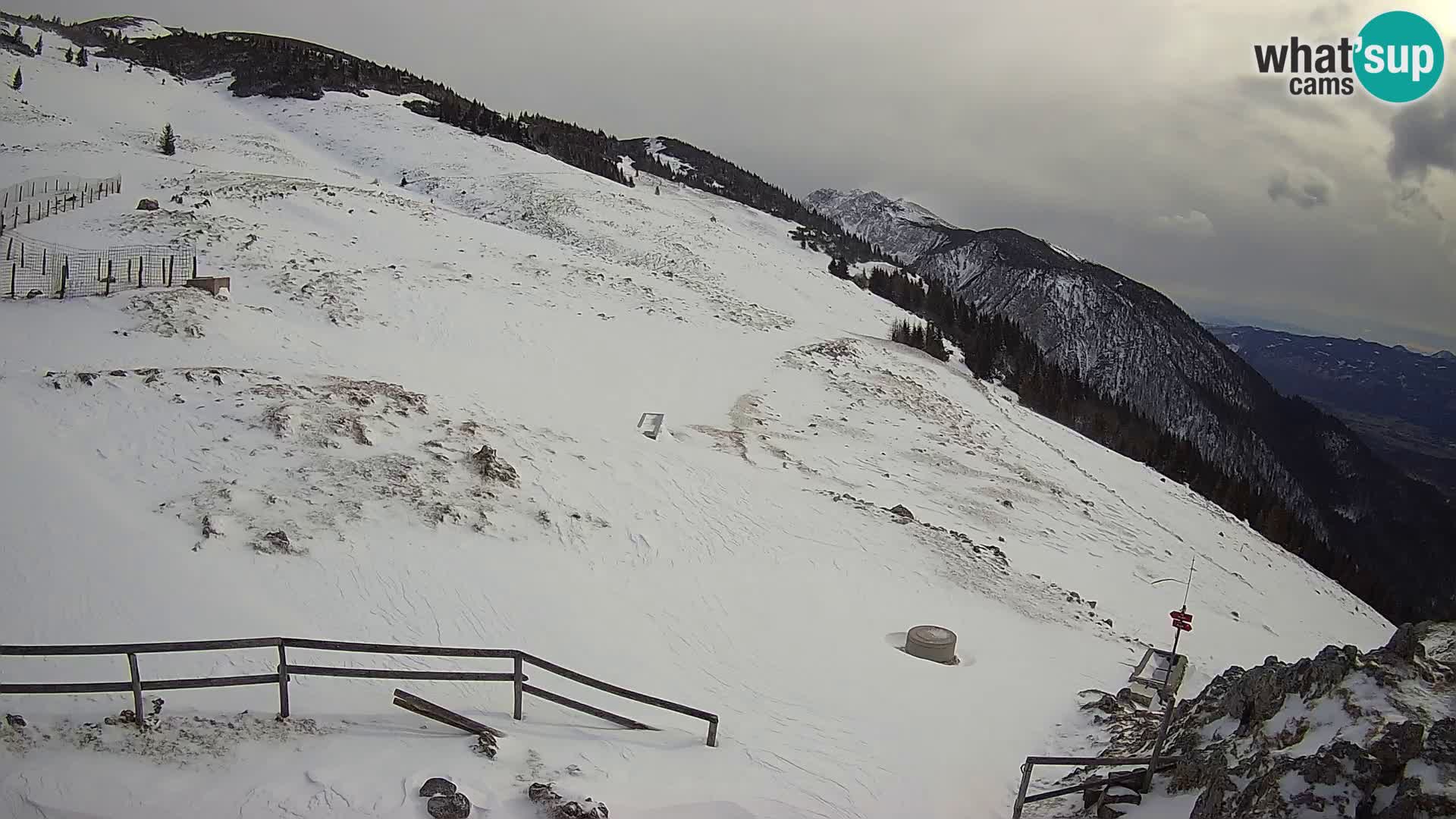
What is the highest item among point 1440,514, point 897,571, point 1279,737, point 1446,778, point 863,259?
point 863,259

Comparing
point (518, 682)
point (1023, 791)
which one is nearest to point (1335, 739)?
point (1023, 791)

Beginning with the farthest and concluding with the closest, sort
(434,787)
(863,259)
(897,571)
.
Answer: (863,259) → (897,571) → (434,787)

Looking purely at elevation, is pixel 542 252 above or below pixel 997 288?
below

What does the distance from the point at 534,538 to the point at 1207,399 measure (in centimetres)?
14340

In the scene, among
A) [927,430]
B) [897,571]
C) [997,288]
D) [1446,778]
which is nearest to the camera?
[1446,778]

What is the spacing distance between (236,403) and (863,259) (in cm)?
7493

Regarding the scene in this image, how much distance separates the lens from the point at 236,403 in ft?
48.9

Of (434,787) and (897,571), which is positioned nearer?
(434,787)

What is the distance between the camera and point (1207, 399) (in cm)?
12912

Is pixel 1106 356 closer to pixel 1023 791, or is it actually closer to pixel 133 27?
pixel 1023 791

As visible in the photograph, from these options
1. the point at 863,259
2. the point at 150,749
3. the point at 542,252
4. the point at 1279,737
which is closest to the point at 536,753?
the point at 150,749

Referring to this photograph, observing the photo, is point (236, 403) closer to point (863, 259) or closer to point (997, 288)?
point (863, 259)

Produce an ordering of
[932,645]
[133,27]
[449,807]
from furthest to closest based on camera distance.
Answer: [133,27], [932,645], [449,807]

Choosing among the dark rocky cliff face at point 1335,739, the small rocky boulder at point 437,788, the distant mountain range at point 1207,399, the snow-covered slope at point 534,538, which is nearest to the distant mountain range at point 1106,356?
the distant mountain range at point 1207,399
